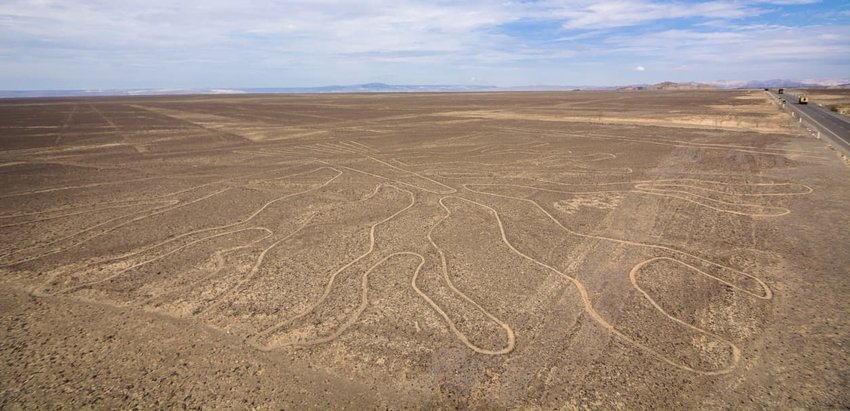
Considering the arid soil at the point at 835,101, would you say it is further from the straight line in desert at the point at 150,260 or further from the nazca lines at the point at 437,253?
the straight line in desert at the point at 150,260

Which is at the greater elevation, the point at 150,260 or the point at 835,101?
the point at 835,101

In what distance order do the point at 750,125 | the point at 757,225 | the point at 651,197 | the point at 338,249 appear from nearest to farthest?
the point at 338,249
the point at 757,225
the point at 651,197
the point at 750,125

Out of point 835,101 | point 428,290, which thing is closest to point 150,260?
point 428,290

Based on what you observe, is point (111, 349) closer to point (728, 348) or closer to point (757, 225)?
point (728, 348)

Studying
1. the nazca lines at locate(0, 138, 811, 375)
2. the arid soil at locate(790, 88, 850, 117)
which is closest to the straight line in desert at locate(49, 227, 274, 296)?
the nazca lines at locate(0, 138, 811, 375)

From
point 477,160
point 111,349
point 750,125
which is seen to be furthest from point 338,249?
point 750,125

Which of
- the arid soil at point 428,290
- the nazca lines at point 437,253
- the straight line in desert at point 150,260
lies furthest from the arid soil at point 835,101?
the straight line in desert at point 150,260

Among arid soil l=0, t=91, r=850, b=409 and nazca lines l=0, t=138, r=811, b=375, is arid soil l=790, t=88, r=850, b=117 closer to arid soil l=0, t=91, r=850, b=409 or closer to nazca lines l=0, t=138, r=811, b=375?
nazca lines l=0, t=138, r=811, b=375

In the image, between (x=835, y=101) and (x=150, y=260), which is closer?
(x=150, y=260)

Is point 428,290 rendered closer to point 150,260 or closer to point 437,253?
point 437,253
